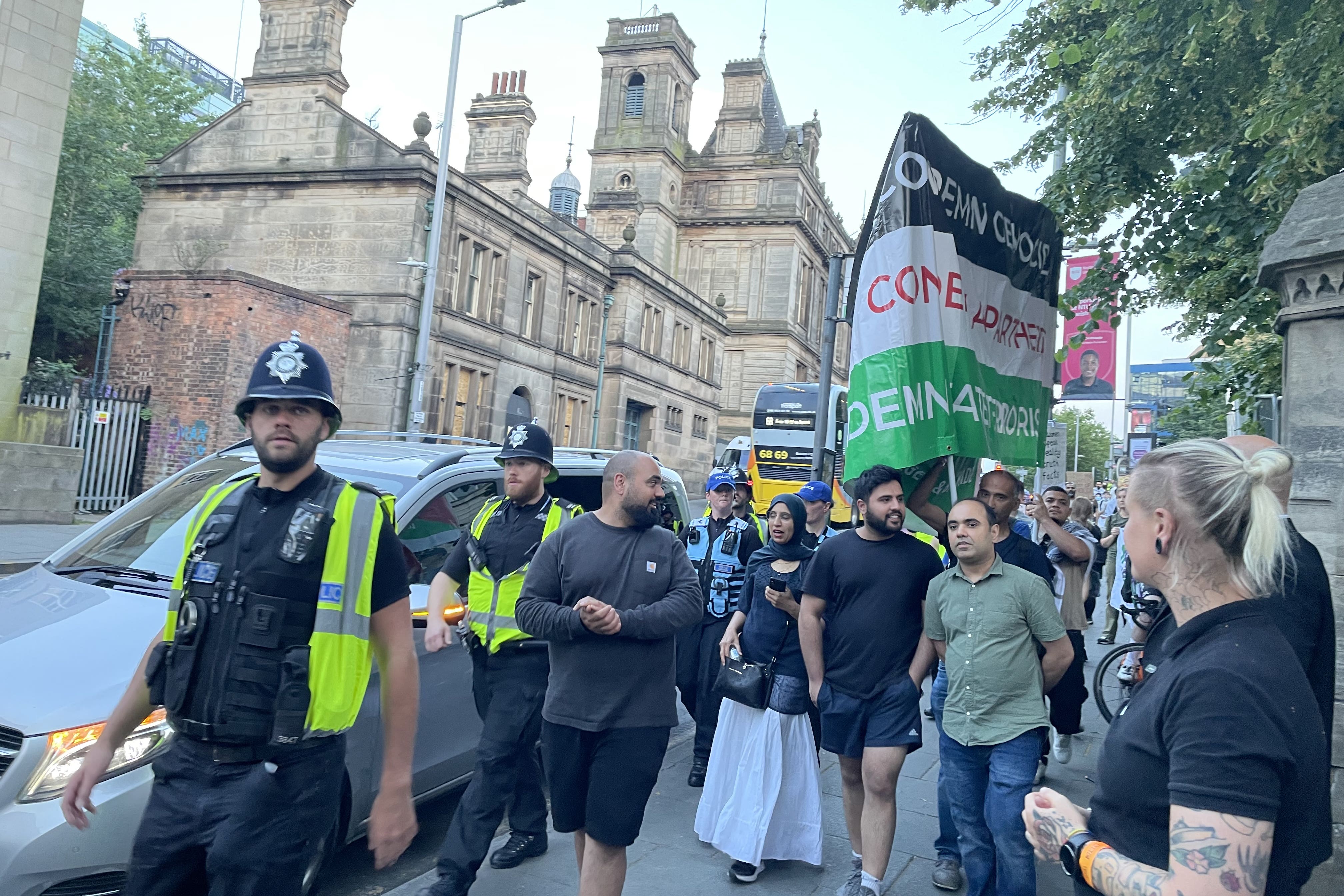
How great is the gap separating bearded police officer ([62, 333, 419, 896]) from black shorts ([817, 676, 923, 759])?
2.39 m

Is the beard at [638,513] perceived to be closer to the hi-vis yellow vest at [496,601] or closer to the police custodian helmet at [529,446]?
the hi-vis yellow vest at [496,601]

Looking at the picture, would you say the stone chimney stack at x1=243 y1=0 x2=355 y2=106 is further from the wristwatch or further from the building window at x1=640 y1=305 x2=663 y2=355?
the wristwatch

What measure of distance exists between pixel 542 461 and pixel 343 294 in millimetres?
24341

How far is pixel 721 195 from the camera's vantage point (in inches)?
2362

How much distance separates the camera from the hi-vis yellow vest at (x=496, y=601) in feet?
14.9

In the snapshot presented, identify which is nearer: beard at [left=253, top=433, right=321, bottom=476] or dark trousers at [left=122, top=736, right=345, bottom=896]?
dark trousers at [left=122, top=736, right=345, bottom=896]

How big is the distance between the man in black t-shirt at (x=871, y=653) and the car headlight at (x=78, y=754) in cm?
285

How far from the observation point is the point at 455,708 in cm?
510

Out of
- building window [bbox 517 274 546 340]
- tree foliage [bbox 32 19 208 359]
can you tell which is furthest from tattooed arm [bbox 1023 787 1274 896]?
building window [bbox 517 274 546 340]

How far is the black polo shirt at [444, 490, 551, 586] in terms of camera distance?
4.69 metres

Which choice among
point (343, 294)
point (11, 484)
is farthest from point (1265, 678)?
point (343, 294)

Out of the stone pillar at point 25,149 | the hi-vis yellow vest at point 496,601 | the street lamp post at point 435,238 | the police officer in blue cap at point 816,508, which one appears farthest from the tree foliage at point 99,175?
the hi-vis yellow vest at point 496,601

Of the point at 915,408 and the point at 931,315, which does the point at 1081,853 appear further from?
the point at 931,315

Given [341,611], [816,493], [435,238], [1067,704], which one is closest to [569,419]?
[435,238]
